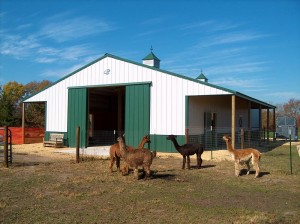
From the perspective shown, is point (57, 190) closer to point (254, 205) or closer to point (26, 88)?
point (254, 205)

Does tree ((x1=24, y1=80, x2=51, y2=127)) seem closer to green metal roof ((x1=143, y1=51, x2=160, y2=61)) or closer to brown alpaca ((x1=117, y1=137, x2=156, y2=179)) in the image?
green metal roof ((x1=143, y1=51, x2=160, y2=61))

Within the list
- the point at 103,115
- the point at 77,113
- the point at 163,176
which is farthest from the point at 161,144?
the point at 103,115

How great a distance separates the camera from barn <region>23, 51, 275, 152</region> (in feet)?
61.6

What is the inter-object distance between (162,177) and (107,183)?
69.9 inches

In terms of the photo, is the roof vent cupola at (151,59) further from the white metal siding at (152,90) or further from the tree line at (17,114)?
the tree line at (17,114)

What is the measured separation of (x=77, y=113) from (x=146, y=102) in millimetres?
5222

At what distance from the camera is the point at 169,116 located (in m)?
19.1

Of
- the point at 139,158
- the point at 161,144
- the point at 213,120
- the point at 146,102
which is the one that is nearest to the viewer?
the point at 139,158

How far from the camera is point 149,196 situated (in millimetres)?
7797

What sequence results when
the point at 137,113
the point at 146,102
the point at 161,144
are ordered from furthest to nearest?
the point at 137,113 → the point at 146,102 → the point at 161,144

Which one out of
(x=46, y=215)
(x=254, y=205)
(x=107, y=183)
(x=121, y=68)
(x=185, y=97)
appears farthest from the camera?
(x=121, y=68)

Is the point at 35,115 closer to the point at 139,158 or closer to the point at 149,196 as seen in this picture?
the point at 139,158

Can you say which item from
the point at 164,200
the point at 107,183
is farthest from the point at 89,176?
the point at 164,200

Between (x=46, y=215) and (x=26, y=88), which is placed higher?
(x=26, y=88)
